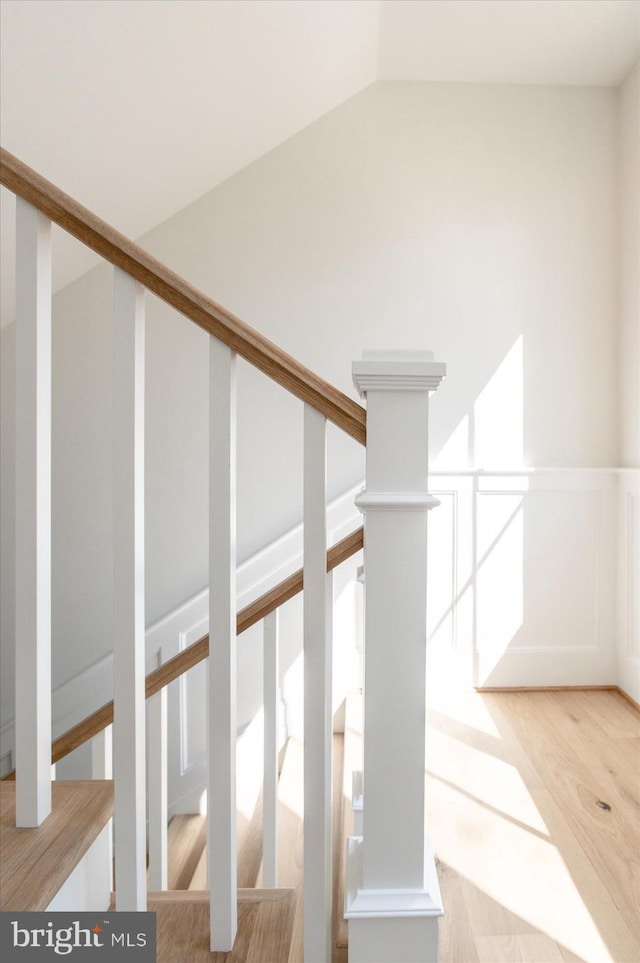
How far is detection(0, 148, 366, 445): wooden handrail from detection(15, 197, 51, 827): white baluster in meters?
0.03

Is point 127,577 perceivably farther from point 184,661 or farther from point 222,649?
point 184,661

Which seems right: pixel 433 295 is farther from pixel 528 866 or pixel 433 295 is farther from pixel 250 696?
pixel 528 866

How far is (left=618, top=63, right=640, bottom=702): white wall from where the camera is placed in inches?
105

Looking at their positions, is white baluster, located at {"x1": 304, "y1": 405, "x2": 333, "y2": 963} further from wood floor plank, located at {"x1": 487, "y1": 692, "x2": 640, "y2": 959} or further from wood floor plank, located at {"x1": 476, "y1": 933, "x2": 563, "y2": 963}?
wood floor plank, located at {"x1": 487, "y1": 692, "x2": 640, "y2": 959}

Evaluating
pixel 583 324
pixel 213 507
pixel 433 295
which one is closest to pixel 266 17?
pixel 433 295

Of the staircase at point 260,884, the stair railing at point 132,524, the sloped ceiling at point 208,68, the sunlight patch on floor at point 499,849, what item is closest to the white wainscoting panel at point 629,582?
the sunlight patch on floor at point 499,849

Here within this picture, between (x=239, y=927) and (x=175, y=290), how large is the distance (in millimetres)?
990

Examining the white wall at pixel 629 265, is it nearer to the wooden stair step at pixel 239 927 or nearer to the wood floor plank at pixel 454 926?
the wood floor plank at pixel 454 926

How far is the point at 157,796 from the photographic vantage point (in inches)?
57.4

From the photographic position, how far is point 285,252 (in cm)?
286

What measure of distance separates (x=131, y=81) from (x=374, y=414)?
1790mm

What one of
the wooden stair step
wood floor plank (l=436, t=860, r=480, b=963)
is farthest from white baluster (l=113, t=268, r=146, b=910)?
wood floor plank (l=436, t=860, r=480, b=963)

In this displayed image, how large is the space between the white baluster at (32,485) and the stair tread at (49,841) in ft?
0.28

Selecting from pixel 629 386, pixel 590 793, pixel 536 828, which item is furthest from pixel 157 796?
pixel 629 386
